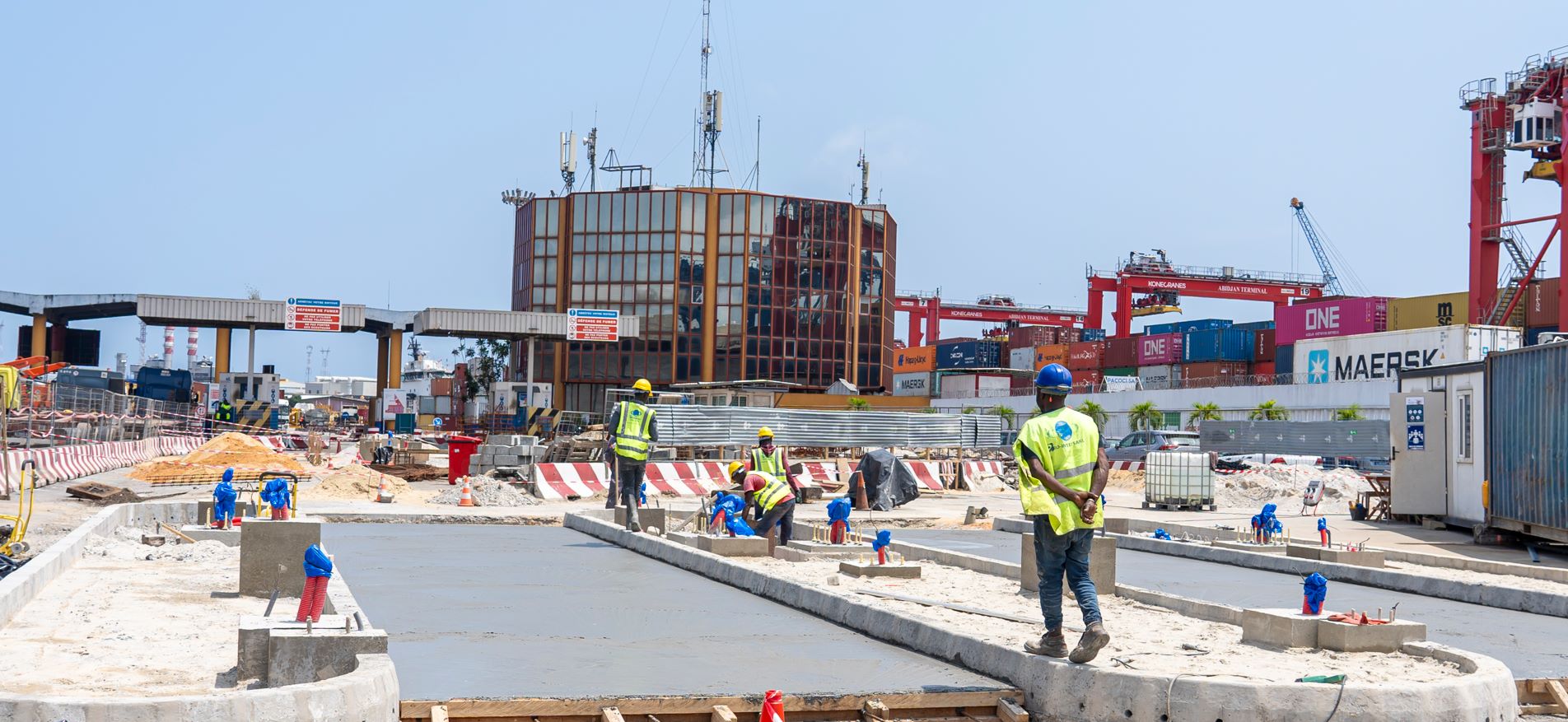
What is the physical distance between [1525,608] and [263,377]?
5386 cm

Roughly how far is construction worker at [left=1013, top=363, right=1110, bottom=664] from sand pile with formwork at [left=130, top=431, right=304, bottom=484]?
20.5 metres

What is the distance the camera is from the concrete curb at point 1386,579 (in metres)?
12.1

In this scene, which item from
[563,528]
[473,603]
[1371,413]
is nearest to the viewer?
[473,603]

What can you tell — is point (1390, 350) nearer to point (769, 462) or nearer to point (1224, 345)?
point (1224, 345)

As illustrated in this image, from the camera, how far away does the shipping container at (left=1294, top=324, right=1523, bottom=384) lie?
59.7 m

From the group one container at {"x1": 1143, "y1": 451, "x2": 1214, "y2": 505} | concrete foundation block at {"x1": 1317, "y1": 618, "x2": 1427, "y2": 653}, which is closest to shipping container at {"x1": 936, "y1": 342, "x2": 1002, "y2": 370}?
one container at {"x1": 1143, "y1": 451, "x2": 1214, "y2": 505}

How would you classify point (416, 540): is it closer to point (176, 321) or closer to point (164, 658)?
point (164, 658)

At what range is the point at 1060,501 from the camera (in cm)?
746

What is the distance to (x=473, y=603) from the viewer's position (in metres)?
10.6

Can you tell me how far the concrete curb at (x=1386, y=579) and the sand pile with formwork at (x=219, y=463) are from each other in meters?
16.4

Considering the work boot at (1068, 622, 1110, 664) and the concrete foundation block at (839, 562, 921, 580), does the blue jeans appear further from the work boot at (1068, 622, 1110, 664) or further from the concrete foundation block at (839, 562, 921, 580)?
the concrete foundation block at (839, 562, 921, 580)

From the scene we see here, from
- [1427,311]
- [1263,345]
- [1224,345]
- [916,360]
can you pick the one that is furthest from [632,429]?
[916,360]

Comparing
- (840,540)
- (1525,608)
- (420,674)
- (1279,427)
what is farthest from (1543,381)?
(1279,427)

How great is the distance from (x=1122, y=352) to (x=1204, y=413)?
26720mm
